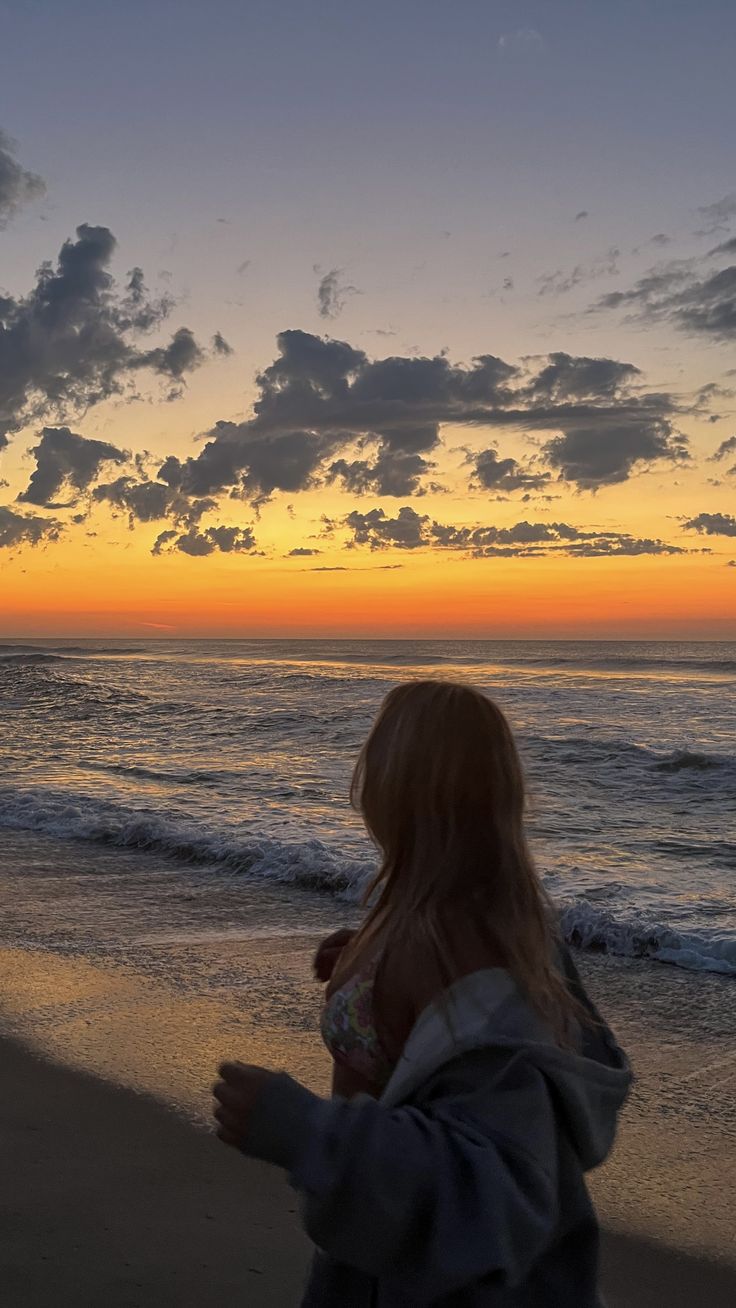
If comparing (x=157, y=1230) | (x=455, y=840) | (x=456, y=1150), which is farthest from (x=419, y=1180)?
(x=157, y=1230)

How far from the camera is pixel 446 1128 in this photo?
4.58 feet

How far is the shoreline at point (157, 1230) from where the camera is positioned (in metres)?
3.11

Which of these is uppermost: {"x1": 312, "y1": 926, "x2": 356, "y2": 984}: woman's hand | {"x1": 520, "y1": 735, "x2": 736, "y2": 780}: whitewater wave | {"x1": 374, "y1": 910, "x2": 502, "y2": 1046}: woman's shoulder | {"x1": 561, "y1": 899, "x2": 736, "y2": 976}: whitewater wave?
{"x1": 374, "y1": 910, "x2": 502, "y2": 1046}: woman's shoulder

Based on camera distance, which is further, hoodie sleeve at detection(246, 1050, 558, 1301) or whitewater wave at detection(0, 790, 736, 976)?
whitewater wave at detection(0, 790, 736, 976)

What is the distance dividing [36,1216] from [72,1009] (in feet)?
7.29

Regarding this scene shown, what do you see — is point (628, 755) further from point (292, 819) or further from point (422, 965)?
point (422, 965)

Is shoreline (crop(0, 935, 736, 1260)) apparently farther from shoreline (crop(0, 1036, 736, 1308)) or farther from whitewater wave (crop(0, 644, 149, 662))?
whitewater wave (crop(0, 644, 149, 662))

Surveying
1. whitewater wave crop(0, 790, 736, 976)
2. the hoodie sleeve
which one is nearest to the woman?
the hoodie sleeve

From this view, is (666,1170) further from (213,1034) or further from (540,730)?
(540,730)

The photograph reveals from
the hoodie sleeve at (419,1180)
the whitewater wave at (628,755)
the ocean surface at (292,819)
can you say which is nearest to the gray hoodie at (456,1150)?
the hoodie sleeve at (419,1180)

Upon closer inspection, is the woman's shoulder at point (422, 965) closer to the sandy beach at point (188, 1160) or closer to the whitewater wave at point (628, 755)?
the sandy beach at point (188, 1160)

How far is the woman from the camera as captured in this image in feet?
4.47

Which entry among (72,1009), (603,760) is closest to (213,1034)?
(72,1009)

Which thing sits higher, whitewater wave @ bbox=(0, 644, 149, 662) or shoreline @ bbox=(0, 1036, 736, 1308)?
whitewater wave @ bbox=(0, 644, 149, 662)
